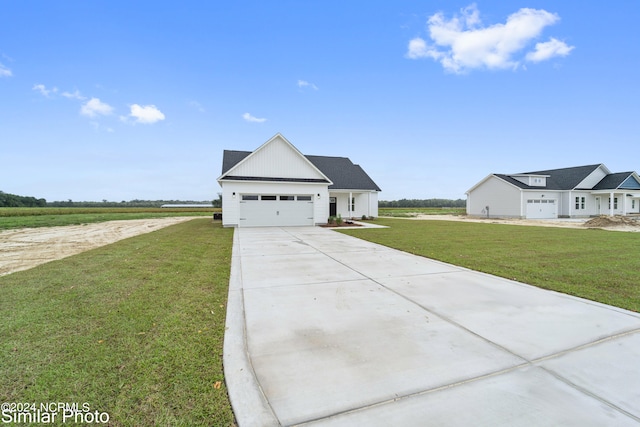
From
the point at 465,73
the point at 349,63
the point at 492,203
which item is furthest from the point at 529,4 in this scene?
the point at 492,203

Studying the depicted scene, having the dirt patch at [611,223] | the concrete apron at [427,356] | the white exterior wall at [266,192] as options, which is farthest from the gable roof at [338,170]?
the concrete apron at [427,356]

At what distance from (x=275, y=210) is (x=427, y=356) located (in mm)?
16435

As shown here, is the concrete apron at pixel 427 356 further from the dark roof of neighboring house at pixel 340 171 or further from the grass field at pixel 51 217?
the grass field at pixel 51 217

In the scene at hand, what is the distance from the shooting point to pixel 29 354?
276 cm

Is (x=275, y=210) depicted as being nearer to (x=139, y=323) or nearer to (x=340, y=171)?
(x=340, y=171)

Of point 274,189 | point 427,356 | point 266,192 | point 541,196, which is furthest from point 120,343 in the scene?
point 541,196

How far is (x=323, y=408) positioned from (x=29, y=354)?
3037 millimetres

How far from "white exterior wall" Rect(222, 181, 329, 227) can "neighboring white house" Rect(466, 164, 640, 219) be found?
69.2 ft

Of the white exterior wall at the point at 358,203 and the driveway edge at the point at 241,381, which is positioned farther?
the white exterior wall at the point at 358,203

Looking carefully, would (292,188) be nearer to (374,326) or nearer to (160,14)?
(160,14)

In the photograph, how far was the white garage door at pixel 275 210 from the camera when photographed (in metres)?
18.1

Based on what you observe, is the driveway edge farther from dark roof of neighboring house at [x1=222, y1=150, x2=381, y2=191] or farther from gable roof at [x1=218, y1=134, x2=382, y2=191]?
dark roof of neighboring house at [x1=222, y1=150, x2=381, y2=191]

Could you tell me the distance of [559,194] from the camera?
3009 cm

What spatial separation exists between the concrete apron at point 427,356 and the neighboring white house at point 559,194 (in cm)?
2820
